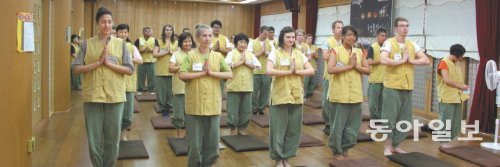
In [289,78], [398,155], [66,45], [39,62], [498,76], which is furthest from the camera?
[66,45]

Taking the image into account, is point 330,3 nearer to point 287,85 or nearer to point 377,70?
point 377,70

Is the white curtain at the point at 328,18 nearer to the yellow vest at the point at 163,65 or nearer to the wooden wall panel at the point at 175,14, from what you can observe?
the wooden wall panel at the point at 175,14

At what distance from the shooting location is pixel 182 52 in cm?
496

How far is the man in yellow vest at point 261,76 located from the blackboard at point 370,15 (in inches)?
92.4

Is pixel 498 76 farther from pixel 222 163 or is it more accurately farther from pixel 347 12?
pixel 347 12

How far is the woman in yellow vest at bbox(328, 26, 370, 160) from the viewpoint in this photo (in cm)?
448

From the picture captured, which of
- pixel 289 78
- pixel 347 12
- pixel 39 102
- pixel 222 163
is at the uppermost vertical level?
pixel 347 12

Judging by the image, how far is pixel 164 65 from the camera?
6684 mm

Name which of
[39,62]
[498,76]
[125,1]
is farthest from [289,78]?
[125,1]

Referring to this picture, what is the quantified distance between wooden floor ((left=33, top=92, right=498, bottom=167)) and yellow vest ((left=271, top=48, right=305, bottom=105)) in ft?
2.76

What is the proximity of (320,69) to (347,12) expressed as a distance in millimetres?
1656

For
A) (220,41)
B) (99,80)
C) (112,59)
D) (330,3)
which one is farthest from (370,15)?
(99,80)

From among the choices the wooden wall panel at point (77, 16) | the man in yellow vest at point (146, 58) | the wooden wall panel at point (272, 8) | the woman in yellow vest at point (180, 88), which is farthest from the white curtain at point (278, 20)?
the woman in yellow vest at point (180, 88)

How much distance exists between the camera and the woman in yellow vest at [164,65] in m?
6.69
